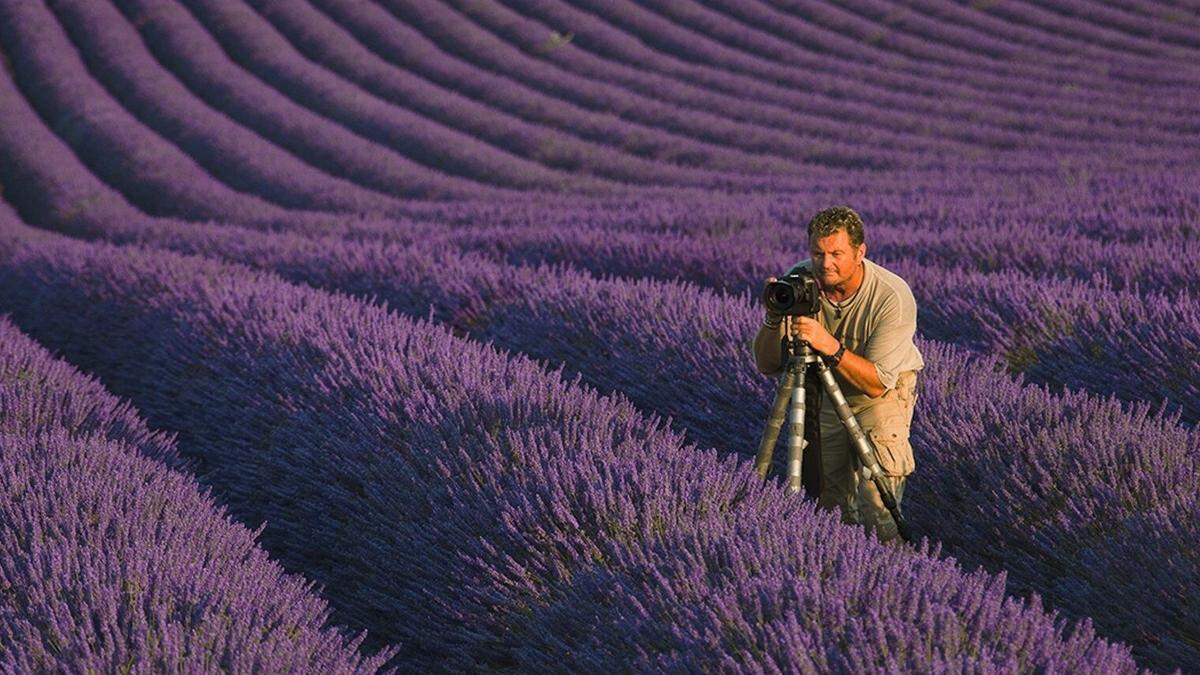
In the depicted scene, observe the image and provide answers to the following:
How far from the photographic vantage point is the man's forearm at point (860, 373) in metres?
2.71

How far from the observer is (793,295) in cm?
258

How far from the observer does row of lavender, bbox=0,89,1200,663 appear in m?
2.68

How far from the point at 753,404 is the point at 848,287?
3.19ft

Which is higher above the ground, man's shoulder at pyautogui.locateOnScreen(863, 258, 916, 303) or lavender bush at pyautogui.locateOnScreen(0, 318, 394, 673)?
man's shoulder at pyautogui.locateOnScreen(863, 258, 916, 303)

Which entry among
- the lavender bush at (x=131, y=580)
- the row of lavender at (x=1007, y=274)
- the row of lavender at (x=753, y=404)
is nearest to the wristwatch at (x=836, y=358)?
the row of lavender at (x=753, y=404)

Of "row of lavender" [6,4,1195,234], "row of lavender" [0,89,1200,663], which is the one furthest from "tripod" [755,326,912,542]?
"row of lavender" [6,4,1195,234]

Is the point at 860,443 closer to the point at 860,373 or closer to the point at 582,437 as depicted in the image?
the point at 860,373

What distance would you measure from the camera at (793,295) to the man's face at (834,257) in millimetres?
Answer: 128

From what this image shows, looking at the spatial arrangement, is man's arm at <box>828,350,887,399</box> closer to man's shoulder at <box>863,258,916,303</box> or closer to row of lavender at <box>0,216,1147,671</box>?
man's shoulder at <box>863,258,916,303</box>

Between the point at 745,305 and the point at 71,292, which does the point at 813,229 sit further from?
the point at 71,292

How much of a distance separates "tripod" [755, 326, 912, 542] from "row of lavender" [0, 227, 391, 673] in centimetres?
106

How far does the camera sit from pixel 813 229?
2.72 m

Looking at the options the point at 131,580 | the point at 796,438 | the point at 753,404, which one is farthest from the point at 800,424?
the point at 131,580

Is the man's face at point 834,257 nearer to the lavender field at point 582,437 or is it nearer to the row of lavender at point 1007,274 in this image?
the lavender field at point 582,437
